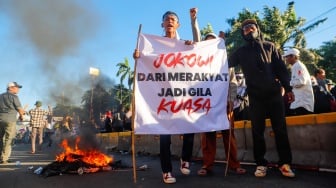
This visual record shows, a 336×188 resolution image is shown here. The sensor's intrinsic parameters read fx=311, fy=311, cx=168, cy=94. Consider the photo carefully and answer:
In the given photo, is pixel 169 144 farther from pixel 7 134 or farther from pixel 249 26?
pixel 7 134

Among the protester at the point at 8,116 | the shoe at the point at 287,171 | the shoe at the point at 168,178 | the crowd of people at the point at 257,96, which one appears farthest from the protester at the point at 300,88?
the protester at the point at 8,116

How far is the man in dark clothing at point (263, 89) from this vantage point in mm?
4555

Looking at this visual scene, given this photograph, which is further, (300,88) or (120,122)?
(120,122)

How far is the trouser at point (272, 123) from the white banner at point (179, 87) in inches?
18.4

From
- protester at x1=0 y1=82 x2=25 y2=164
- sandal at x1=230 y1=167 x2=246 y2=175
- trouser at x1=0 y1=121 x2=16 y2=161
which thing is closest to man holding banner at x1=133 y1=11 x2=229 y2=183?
sandal at x1=230 y1=167 x2=246 y2=175

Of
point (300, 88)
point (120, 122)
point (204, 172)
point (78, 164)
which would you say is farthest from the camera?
point (120, 122)

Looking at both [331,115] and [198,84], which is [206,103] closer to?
[198,84]

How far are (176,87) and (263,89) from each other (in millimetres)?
1295

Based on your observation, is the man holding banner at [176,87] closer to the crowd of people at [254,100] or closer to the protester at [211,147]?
the crowd of people at [254,100]

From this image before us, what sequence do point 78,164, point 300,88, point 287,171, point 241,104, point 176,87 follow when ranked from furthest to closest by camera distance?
1. point 241,104
2. point 300,88
3. point 78,164
4. point 176,87
5. point 287,171

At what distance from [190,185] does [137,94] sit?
1.47 metres

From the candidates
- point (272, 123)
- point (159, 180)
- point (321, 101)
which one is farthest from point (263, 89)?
point (321, 101)

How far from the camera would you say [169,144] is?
4.58 metres

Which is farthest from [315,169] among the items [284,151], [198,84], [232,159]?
[198,84]
